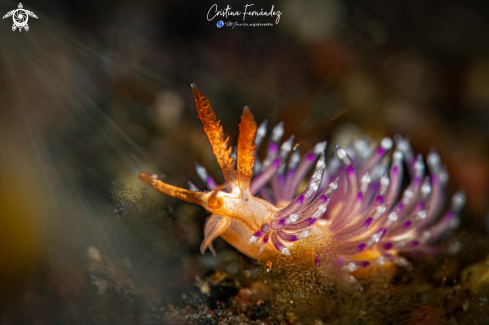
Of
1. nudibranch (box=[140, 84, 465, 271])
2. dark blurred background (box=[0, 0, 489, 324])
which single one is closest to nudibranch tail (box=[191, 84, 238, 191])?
nudibranch (box=[140, 84, 465, 271])

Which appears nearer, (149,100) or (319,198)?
(319,198)

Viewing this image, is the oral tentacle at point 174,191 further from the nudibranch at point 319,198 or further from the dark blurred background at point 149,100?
the dark blurred background at point 149,100

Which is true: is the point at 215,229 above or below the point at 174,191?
below

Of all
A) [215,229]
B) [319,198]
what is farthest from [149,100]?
[319,198]

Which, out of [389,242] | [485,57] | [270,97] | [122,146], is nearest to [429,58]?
[485,57]

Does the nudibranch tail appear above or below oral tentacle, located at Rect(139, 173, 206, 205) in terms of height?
above

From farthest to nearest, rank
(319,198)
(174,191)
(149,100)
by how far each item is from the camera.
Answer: (149,100)
(319,198)
(174,191)

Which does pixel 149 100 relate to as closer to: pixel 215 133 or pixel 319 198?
pixel 215 133

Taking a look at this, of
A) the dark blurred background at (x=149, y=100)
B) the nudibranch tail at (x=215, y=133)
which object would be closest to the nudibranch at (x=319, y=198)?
the nudibranch tail at (x=215, y=133)

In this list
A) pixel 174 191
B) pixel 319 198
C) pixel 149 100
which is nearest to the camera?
pixel 174 191

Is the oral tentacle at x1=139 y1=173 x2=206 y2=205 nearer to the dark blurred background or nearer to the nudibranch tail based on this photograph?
the nudibranch tail
